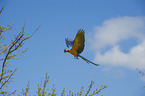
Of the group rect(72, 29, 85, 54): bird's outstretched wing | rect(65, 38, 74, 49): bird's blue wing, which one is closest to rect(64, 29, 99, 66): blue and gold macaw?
rect(72, 29, 85, 54): bird's outstretched wing

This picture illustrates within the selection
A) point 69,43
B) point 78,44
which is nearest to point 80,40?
point 78,44

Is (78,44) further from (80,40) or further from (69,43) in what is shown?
(69,43)

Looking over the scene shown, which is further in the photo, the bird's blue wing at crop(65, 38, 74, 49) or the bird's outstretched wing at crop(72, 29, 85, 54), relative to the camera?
the bird's blue wing at crop(65, 38, 74, 49)

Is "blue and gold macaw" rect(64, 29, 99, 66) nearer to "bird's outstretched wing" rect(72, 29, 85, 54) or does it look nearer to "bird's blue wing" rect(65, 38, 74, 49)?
"bird's outstretched wing" rect(72, 29, 85, 54)

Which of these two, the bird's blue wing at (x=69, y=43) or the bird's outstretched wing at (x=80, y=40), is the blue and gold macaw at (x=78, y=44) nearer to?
the bird's outstretched wing at (x=80, y=40)

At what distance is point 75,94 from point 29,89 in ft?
3.07

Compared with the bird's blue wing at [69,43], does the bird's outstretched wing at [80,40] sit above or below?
below

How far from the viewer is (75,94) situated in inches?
145

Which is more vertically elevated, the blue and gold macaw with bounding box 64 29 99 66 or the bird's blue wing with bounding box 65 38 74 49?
the bird's blue wing with bounding box 65 38 74 49

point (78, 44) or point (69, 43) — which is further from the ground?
point (69, 43)

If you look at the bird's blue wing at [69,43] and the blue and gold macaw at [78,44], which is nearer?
the blue and gold macaw at [78,44]

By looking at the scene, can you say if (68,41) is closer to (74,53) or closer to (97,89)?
(74,53)

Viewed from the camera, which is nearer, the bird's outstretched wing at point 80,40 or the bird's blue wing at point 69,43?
the bird's outstretched wing at point 80,40

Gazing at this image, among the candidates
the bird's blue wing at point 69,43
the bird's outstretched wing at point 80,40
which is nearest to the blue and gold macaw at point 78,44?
the bird's outstretched wing at point 80,40
